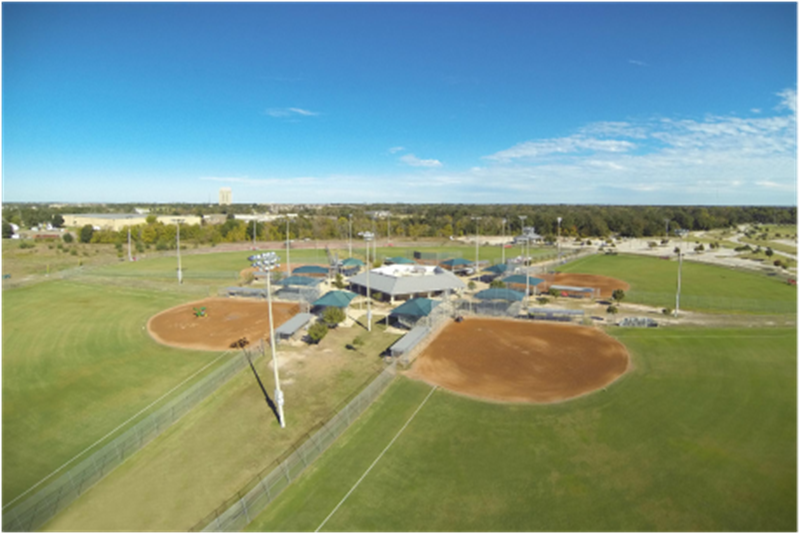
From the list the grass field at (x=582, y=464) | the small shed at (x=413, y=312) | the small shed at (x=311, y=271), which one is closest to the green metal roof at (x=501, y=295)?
the small shed at (x=413, y=312)

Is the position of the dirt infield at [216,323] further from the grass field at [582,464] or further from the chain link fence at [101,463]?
the grass field at [582,464]

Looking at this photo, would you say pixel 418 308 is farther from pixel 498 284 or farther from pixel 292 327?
pixel 498 284

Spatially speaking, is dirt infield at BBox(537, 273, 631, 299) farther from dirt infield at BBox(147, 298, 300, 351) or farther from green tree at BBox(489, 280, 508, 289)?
dirt infield at BBox(147, 298, 300, 351)

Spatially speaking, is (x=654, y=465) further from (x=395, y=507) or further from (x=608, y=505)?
(x=395, y=507)

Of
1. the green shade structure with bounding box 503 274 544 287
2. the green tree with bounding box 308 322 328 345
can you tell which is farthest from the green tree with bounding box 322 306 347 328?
the green shade structure with bounding box 503 274 544 287

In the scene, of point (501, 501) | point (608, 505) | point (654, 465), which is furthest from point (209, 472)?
point (654, 465)

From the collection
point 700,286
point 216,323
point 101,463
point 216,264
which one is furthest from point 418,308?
point 216,264

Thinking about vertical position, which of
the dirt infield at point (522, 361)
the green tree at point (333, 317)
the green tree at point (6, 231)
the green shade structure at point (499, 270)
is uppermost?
the green tree at point (6, 231)
